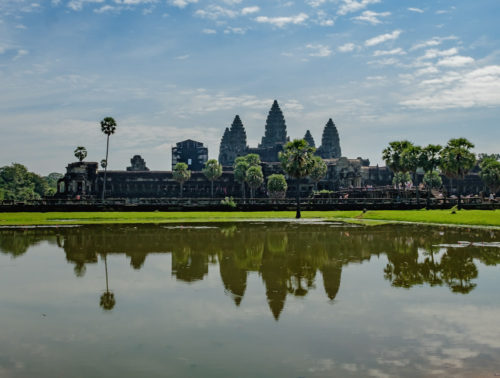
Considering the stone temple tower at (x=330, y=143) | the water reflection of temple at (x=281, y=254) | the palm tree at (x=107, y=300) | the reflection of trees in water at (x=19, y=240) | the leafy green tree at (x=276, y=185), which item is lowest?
the reflection of trees in water at (x=19, y=240)

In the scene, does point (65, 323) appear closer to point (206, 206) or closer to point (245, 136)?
point (206, 206)

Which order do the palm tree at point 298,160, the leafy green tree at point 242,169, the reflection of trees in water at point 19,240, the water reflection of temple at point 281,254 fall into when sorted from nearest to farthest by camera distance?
1. the water reflection of temple at point 281,254
2. the reflection of trees in water at point 19,240
3. the palm tree at point 298,160
4. the leafy green tree at point 242,169

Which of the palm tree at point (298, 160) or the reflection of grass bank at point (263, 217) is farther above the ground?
the palm tree at point (298, 160)

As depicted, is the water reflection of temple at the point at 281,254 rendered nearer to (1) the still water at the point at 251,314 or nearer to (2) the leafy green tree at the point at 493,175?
(1) the still water at the point at 251,314

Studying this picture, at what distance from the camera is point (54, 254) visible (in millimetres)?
23828

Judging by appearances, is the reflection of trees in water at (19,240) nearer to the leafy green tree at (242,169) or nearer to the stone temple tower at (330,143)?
the leafy green tree at (242,169)

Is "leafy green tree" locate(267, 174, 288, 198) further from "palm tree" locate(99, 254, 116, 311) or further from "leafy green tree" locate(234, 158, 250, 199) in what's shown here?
"palm tree" locate(99, 254, 116, 311)

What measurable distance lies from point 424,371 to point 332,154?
506ft

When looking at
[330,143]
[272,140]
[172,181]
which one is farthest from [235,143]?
[172,181]

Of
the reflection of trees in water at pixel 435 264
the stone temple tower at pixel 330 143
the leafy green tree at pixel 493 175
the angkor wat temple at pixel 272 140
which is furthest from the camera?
the stone temple tower at pixel 330 143

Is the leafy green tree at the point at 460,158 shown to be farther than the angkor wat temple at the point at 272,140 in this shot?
No

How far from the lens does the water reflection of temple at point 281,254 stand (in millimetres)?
16266

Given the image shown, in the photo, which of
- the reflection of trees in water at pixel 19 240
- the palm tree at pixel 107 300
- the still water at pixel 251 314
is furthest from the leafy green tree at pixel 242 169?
the palm tree at pixel 107 300

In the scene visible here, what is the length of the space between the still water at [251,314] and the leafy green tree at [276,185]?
3202 inches
